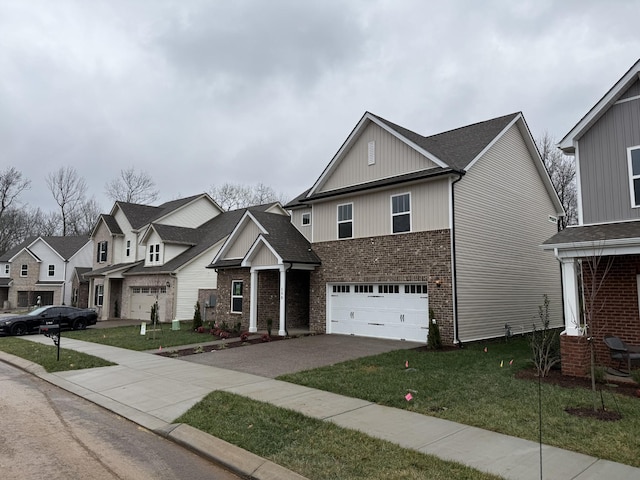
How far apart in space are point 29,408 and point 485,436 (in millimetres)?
7801

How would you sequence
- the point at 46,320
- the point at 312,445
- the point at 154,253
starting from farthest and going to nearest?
the point at 154,253 → the point at 46,320 → the point at 312,445

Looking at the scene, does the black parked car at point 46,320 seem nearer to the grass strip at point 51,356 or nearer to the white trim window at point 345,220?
the grass strip at point 51,356

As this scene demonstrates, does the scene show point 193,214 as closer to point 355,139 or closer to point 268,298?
point 268,298

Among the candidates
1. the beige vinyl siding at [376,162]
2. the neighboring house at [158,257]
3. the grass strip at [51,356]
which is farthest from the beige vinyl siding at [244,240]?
the grass strip at [51,356]

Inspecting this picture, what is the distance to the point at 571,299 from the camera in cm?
1031

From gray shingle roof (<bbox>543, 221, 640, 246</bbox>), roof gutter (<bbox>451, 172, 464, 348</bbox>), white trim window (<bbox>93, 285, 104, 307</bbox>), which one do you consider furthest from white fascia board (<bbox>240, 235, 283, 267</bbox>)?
white trim window (<bbox>93, 285, 104, 307</bbox>)

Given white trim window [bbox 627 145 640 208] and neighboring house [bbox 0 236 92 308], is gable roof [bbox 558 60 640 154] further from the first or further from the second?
neighboring house [bbox 0 236 92 308]

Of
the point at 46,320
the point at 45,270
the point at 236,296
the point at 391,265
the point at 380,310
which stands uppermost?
the point at 45,270

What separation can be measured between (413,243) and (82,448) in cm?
1229

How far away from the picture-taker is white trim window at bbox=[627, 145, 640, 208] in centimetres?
1098

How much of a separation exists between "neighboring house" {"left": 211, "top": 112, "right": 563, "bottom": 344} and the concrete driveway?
1473 mm

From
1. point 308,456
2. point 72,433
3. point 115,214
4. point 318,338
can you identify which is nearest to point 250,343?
point 318,338

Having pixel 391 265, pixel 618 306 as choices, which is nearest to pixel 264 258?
pixel 391 265

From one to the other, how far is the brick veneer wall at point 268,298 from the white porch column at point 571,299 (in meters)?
12.2
